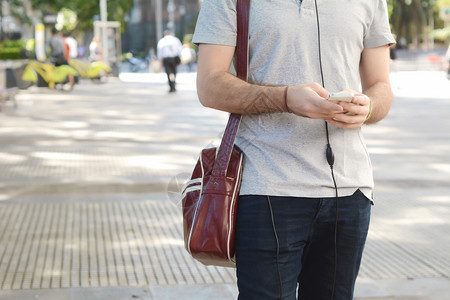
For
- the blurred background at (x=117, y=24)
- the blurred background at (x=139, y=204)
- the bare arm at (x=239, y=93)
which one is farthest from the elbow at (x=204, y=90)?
the blurred background at (x=117, y=24)

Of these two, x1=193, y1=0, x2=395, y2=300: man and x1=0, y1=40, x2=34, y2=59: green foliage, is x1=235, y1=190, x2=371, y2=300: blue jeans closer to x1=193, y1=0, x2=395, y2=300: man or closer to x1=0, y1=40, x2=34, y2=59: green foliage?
x1=193, y1=0, x2=395, y2=300: man

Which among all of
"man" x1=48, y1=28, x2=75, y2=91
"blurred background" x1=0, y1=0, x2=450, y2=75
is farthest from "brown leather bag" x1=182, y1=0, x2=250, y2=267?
"blurred background" x1=0, y1=0, x2=450, y2=75

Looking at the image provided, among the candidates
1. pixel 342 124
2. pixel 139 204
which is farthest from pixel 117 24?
pixel 342 124

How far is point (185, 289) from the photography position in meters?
4.44

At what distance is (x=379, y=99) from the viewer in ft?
7.59

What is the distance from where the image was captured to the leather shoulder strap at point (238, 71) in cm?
220

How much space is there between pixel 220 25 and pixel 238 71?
144mm

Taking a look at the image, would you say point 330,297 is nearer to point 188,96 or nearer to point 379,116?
point 379,116

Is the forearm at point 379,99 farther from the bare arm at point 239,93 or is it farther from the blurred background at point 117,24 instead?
the blurred background at point 117,24

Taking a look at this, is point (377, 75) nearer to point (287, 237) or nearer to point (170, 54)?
point (287, 237)

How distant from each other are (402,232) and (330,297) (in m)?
3.68

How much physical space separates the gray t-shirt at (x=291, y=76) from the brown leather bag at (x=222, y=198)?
0.03 m

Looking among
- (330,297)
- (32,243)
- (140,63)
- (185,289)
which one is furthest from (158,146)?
(140,63)

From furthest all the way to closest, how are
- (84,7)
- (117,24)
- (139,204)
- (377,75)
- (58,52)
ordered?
(84,7) → (117,24) → (58,52) → (139,204) → (377,75)
